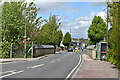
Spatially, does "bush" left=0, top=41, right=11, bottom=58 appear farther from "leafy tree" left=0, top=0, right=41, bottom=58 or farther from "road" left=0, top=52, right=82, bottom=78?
"road" left=0, top=52, right=82, bottom=78

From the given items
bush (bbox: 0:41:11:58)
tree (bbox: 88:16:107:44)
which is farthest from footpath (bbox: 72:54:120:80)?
tree (bbox: 88:16:107:44)

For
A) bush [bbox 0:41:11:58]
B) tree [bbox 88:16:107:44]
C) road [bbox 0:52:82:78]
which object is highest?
tree [bbox 88:16:107:44]

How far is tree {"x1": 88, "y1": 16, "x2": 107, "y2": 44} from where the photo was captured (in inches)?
2601

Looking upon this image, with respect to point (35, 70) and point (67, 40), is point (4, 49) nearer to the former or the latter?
point (35, 70)

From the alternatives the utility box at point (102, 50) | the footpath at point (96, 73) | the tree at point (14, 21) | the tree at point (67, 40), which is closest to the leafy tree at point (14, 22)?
the tree at point (14, 21)

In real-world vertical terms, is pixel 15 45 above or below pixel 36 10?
below

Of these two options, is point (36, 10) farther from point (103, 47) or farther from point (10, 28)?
point (103, 47)

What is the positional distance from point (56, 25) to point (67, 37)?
62155mm

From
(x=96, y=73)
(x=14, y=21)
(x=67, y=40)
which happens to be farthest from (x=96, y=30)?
(x=67, y=40)

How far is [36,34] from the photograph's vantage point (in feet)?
150

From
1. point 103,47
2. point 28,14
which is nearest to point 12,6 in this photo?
point 28,14

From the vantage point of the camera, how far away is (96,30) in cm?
6612

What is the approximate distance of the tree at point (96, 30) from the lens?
66062 mm

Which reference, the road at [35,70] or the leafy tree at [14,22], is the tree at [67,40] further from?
the road at [35,70]
